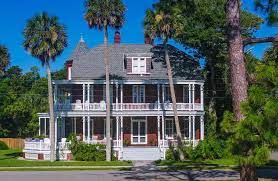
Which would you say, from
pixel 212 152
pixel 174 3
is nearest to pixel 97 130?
pixel 212 152

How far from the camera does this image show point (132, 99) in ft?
155

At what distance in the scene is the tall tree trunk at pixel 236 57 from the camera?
45.6ft

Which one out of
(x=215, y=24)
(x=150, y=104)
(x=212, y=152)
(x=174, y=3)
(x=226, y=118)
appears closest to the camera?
(x=226, y=118)

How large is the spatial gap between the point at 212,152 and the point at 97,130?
11.2 meters

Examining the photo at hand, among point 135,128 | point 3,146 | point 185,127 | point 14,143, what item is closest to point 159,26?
point 135,128

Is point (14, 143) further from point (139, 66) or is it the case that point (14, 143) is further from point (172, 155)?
point (172, 155)

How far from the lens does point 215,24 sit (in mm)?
47625

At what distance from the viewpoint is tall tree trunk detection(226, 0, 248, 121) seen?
13.9 meters

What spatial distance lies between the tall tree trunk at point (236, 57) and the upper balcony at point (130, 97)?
2946 centimetres

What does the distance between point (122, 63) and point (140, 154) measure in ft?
31.0

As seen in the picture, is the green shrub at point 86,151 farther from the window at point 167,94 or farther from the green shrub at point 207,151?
the window at point 167,94

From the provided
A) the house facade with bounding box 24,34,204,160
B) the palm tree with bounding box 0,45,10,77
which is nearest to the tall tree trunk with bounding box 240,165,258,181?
the house facade with bounding box 24,34,204,160

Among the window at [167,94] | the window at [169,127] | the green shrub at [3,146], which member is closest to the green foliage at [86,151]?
the window at [169,127]

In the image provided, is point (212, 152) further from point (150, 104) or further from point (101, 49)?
point (101, 49)
